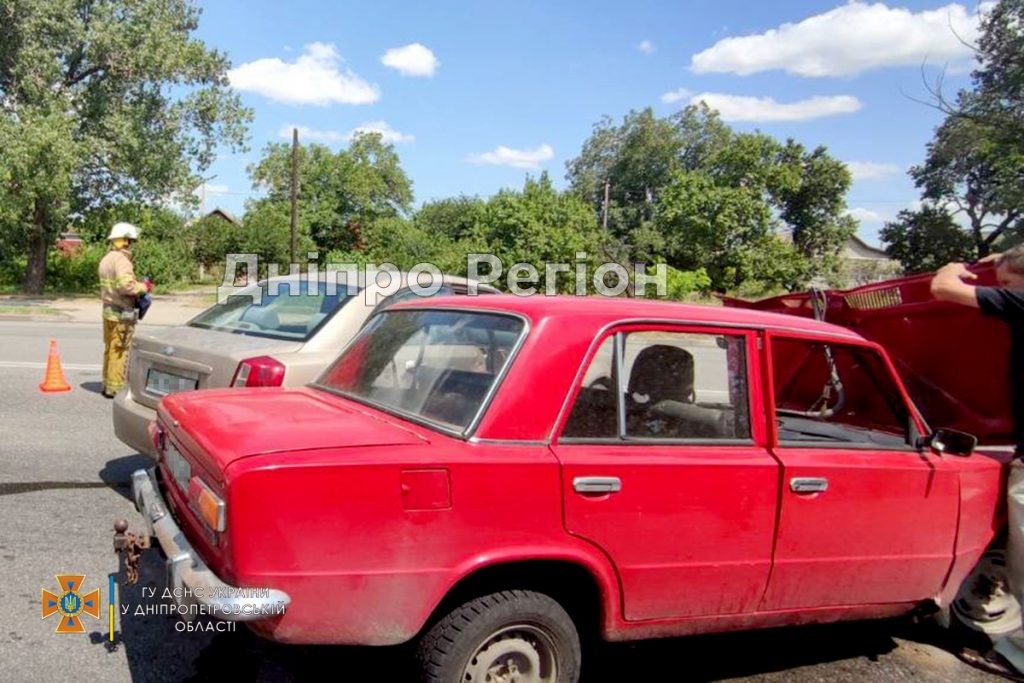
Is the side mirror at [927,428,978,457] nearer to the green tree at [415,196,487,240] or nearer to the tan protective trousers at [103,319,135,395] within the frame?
the tan protective trousers at [103,319,135,395]

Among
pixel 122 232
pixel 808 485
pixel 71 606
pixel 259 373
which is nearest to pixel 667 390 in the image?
pixel 808 485

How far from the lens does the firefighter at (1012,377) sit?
3.38m

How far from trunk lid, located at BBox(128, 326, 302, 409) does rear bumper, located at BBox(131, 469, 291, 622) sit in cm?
168

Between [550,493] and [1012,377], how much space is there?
8.26 feet

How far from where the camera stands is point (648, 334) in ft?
9.75

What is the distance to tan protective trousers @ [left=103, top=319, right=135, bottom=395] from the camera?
7.68m

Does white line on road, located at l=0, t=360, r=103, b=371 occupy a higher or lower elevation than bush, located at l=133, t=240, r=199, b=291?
lower

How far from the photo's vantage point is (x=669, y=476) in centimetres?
274

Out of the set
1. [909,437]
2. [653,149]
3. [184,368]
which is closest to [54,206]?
[184,368]

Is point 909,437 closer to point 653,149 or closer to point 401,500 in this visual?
point 401,500

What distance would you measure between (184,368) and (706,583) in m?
3.38

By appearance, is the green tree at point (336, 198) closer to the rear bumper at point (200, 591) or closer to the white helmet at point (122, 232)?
the white helmet at point (122, 232)

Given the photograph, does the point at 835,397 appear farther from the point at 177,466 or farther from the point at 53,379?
the point at 53,379

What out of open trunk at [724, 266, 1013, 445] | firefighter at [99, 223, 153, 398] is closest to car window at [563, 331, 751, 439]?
open trunk at [724, 266, 1013, 445]
